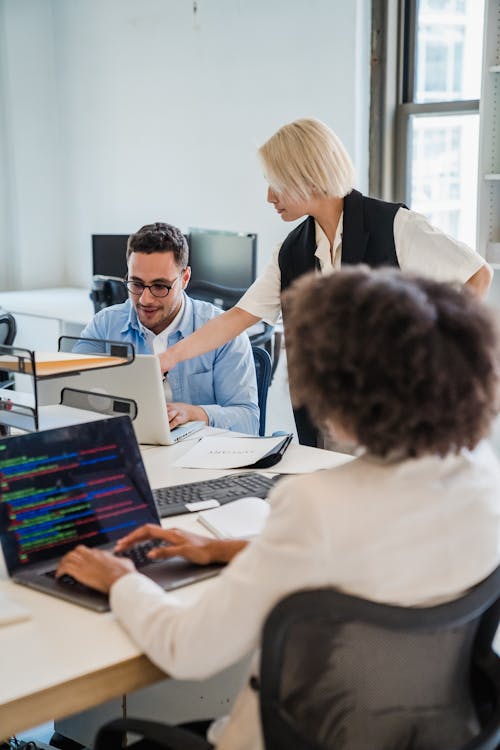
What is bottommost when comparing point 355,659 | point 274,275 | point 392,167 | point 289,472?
point 289,472

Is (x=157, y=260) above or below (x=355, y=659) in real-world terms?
above

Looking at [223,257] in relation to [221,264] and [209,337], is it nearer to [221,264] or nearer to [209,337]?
[221,264]

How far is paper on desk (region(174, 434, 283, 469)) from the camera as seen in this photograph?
1.97 m

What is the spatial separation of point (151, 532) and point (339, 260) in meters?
1.33

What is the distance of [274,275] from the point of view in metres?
2.63

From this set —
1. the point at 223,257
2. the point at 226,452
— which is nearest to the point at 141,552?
the point at 226,452

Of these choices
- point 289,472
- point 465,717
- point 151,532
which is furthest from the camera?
point 289,472

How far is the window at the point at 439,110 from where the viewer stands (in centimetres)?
392

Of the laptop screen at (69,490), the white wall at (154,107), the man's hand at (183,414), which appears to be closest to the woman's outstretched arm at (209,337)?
the man's hand at (183,414)

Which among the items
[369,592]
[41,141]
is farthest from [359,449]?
[41,141]

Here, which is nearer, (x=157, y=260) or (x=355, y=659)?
(x=355, y=659)

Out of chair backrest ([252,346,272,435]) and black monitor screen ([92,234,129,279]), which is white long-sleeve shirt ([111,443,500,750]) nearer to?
chair backrest ([252,346,272,435])

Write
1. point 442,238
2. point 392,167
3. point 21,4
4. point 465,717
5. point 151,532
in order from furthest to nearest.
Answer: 1. point 21,4
2. point 392,167
3. point 442,238
4. point 151,532
5. point 465,717

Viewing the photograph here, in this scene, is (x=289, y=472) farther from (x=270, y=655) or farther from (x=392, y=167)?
(x=392, y=167)
